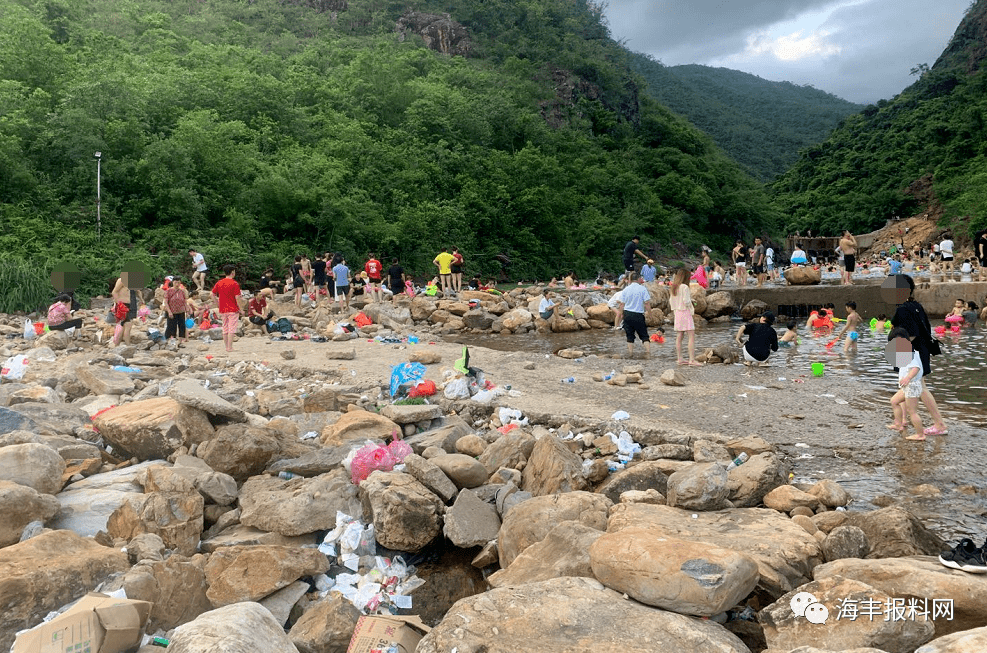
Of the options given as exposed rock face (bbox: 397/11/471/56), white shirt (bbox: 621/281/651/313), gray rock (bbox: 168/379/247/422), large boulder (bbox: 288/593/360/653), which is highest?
exposed rock face (bbox: 397/11/471/56)

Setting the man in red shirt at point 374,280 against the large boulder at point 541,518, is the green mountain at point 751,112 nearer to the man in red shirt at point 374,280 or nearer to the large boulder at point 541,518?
the man in red shirt at point 374,280

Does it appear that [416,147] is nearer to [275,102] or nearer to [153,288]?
[275,102]

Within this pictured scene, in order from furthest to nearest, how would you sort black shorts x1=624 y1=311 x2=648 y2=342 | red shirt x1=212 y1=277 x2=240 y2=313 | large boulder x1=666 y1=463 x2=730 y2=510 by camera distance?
red shirt x1=212 y1=277 x2=240 y2=313, black shorts x1=624 y1=311 x2=648 y2=342, large boulder x1=666 y1=463 x2=730 y2=510

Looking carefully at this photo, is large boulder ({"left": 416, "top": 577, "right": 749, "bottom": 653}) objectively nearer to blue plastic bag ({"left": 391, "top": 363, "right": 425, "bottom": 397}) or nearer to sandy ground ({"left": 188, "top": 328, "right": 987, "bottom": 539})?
sandy ground ({"left": 188, "top": 328, "right": 987, "bottom": 539})

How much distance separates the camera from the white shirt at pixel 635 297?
10.7m

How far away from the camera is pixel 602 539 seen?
12.0ft

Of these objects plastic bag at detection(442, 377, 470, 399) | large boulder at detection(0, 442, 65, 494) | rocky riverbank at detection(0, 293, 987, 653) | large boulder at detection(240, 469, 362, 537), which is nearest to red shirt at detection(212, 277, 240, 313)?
rocky riverbank at detection(0, 293, 987, 653)

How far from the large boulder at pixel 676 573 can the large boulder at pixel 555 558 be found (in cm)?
19

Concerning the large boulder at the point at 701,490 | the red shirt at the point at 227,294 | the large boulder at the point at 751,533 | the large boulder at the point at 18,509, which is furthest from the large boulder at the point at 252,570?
the red shirt at the point at 227,294

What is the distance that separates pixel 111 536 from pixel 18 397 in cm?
357

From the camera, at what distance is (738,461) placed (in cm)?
562

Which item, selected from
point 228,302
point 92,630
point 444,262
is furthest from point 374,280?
point 92,630

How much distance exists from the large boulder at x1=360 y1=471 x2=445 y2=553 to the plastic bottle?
2.43 meters

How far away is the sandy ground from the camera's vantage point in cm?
524
